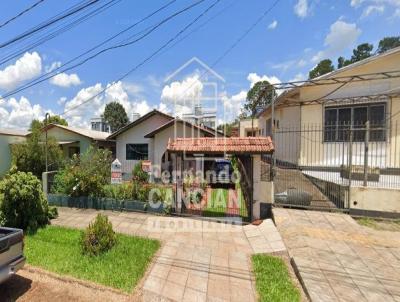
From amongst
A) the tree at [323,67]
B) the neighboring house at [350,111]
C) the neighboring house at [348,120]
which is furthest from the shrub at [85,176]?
the tree at [323,67]

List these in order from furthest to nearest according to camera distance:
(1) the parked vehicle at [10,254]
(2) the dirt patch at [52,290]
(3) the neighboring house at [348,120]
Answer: (3) the neighboring house at [348,120], (2) the dirt patch at [52,290], (1) the parked vehicle at [10,254]

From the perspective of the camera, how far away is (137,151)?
17.8m

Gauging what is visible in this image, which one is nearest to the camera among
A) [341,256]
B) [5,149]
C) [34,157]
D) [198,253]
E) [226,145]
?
[341,256]

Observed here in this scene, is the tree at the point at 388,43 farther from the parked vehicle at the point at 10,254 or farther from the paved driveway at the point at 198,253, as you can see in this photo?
the parked vehicle at the point at 10,254

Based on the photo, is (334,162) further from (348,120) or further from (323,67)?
(323,67)

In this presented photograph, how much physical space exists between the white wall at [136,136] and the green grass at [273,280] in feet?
43.4

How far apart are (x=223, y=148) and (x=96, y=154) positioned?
592 cm

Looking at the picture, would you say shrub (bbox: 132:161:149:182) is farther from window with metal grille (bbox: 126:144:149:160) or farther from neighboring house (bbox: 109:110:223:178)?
window with metal grille (bbox: 126:144:149:160)

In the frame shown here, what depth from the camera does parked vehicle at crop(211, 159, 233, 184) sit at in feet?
47.0

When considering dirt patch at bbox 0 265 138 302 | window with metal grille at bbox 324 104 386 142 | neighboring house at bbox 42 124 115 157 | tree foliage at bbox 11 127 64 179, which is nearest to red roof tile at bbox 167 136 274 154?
window with metal grille at bbox 324 104 386 142

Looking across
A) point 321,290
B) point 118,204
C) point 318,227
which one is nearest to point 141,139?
point 118,204

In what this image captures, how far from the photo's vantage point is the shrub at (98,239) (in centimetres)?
550

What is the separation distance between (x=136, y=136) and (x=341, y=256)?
598 inches

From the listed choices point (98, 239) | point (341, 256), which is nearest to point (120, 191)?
point (98, 239)
